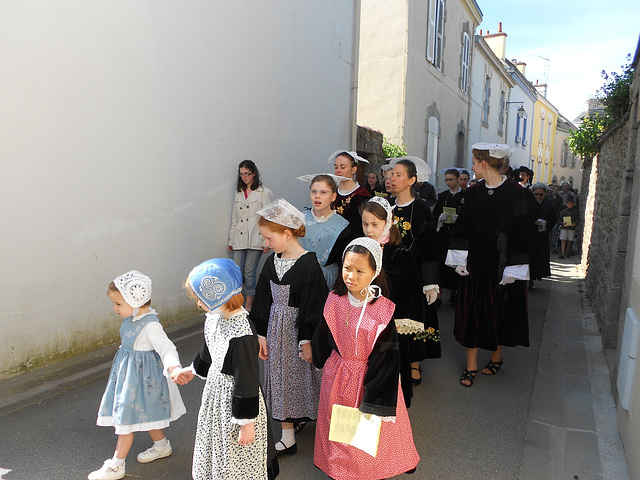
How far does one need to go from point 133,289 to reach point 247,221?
3624 millimetres

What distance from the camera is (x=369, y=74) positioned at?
1261 centimetres

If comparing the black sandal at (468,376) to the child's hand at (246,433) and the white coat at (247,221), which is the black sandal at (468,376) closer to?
the child's hand at (246,433)

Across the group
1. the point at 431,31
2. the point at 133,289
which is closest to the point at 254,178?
the point at 133,289

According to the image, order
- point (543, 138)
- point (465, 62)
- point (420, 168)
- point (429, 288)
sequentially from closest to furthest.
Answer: point (429, 288), point (420, 168), point (465, 62), point (543, 138)

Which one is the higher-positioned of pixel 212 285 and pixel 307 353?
pixel 212 285

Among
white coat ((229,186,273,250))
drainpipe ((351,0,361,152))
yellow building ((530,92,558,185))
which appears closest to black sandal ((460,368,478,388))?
white coat ((229,186,273,250))

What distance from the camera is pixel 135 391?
8.98 feet

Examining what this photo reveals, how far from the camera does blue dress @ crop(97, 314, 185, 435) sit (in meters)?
2.71

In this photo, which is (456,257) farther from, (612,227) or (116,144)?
(116,144)

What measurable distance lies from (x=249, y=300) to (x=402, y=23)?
8762 millimetres

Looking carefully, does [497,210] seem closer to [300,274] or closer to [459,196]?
[300,274]

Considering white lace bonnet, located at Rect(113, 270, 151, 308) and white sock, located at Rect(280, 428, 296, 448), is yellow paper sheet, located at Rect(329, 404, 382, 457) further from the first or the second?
Result: white lace bonnet, located at Rect(113, 270, 151, 308)

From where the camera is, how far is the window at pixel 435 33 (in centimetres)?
1372

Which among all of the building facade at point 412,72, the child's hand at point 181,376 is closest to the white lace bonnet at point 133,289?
the child's hand at point 181,376
